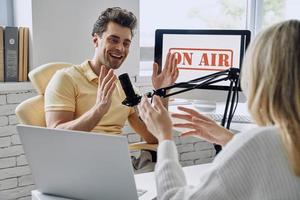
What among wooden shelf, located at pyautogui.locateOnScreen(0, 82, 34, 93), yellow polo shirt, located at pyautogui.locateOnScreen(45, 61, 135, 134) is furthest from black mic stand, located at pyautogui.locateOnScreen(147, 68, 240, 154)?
wooden shelf, located at pyautogui.locateOnScreen(0, 82, 34, 93)

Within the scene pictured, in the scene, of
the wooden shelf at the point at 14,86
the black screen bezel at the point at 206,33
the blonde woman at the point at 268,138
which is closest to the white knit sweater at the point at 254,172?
the blonde woman at the point at 268,138

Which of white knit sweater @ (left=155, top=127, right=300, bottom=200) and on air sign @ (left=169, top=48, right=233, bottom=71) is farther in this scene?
on air sign @ (left=169, top=48, right=233, bottom=71)

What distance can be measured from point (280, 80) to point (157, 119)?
1.17ft

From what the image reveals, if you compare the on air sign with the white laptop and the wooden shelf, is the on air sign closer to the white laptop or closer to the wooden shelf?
the wooden shelf

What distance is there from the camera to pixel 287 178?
84 centimetres

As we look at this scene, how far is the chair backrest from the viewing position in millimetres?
1867

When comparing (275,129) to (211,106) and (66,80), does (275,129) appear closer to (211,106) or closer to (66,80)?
(66,80)

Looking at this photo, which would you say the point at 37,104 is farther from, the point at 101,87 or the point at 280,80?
the point at 280,80

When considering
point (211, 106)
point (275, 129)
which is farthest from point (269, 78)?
point (211, 106)

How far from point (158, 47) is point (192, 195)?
5.09 feet

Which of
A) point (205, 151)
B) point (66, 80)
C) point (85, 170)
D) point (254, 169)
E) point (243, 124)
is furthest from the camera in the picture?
point (205, 151)

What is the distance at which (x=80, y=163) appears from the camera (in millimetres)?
1037

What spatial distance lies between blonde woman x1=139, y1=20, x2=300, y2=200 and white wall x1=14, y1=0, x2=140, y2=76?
1733 millimetres

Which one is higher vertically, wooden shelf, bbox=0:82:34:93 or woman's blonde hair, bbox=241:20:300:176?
woman's blonde hair, bbox=241:20:300:176
